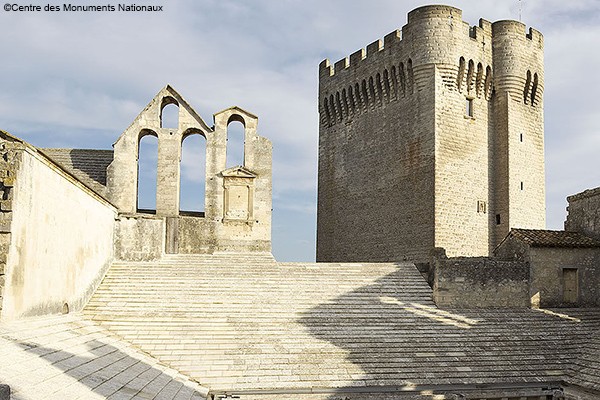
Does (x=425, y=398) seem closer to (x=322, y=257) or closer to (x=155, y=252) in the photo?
(x=155, y=252)

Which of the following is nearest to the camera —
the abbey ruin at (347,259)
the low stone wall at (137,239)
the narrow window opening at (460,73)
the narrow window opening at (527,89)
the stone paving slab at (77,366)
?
the stone paving slab at (77,366)

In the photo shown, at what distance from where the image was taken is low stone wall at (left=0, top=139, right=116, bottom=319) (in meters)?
10.9

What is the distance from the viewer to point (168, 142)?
75.0 feet

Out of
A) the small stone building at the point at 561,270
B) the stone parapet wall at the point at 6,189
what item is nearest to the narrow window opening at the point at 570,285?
the small stone building at the point at 561,270

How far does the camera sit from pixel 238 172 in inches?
912

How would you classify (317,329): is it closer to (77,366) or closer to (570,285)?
(77,366)

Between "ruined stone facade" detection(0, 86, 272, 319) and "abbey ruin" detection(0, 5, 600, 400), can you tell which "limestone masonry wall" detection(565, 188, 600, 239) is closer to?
"abbey ruin" detection(0, 5, 600, 400)

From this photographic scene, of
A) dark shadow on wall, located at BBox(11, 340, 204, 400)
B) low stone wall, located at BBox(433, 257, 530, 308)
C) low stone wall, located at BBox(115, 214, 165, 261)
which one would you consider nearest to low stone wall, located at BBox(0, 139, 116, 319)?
dark shadow on wall, located at BBox(11, 340, 204, 400)

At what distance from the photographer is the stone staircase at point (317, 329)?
506 inches

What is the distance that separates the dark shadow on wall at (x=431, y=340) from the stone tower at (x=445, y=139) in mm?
7656

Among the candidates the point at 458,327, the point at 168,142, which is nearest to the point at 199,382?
the point at 458,327

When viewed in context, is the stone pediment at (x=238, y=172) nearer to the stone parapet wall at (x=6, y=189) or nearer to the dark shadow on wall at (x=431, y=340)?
the dark shadow on wall at (x=431, y=340)

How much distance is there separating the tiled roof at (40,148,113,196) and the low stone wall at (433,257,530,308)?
47.7 feet

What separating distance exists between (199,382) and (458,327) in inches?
313
